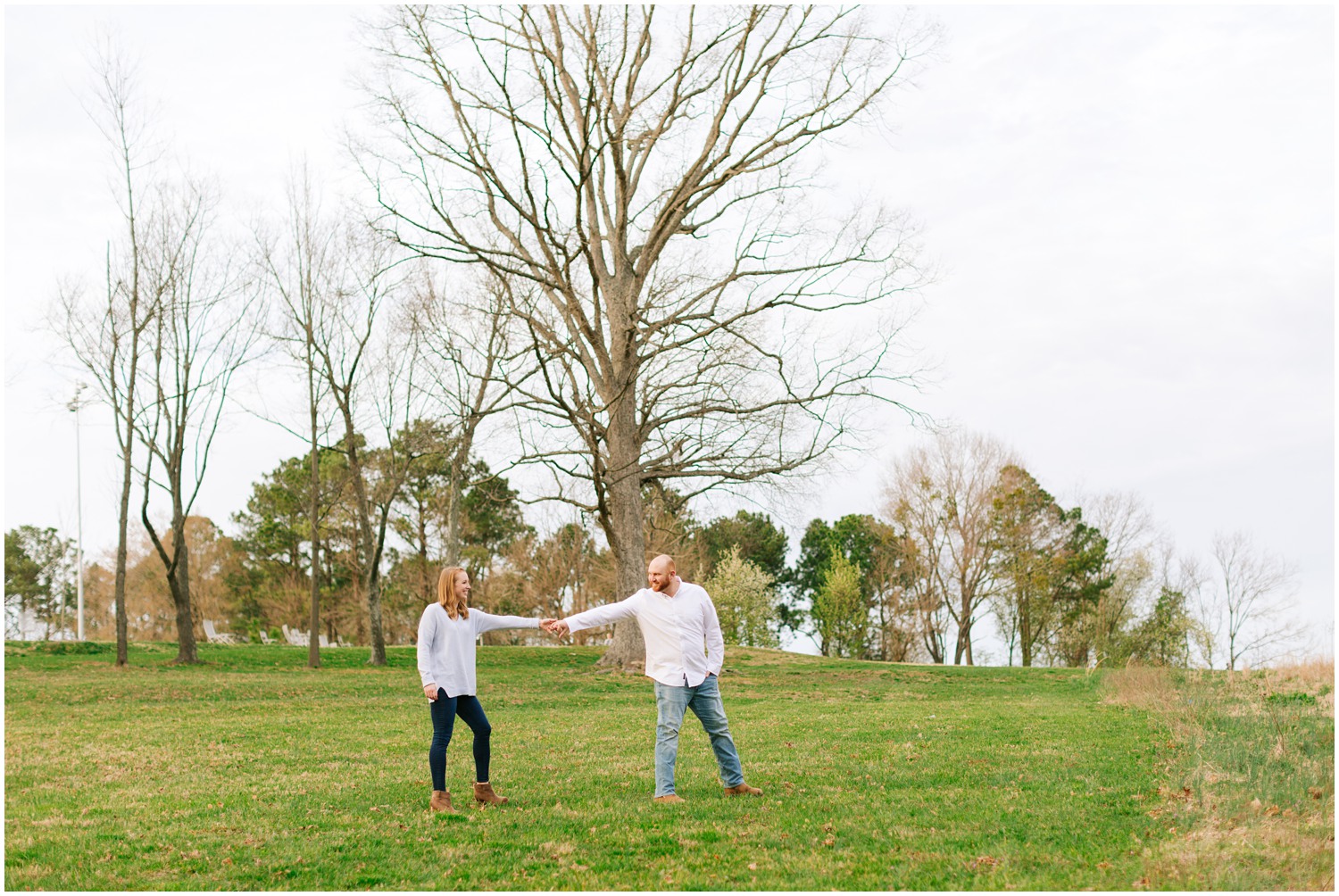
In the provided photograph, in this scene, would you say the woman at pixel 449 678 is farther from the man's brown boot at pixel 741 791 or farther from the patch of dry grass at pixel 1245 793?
the patch of dry grass at pixel 1245 793

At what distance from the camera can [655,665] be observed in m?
8.96

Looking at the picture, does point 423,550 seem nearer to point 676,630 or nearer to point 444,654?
point 444,654

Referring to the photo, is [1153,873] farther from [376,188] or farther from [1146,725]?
[376,188]

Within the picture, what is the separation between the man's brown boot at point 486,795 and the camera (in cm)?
Result: 880

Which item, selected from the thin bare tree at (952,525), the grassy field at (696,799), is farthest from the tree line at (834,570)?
the grassy field at (696,799)

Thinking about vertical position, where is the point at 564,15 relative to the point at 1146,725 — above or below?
above

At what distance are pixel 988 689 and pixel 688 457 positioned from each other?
9167 millimetres

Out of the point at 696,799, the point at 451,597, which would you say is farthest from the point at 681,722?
the point at 451,597

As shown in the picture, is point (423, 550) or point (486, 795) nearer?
point (486, 795)

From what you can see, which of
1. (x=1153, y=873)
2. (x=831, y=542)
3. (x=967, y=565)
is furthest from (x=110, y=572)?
(x=1153, y=873)

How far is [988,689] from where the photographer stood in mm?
23547

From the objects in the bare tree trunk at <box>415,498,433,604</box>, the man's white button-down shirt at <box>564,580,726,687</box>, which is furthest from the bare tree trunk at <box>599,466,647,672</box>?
the bare tree trunk at <box>415,498,433,604</box>

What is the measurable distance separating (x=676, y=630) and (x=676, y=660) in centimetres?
24

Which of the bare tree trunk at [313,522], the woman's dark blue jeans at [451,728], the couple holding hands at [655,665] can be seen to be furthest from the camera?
the bare tree trunk at [313,522]
